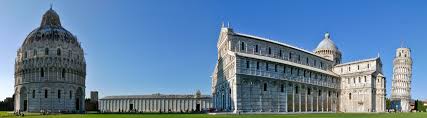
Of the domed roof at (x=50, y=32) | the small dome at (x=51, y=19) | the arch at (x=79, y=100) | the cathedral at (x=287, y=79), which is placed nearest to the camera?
the cathedral at (x=287, y=79)

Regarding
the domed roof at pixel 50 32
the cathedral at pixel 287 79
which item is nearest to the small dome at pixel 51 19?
the domed roof at pixel 50 32

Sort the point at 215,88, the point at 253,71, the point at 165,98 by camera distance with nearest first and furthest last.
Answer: the point at 253,71, the point at 215,88, the point at 165,98

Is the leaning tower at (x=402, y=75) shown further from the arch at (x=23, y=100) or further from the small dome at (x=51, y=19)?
the arch at (x=23, y=100)

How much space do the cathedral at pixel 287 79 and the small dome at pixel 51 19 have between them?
34.1 m

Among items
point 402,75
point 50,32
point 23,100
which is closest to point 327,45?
point 402,75

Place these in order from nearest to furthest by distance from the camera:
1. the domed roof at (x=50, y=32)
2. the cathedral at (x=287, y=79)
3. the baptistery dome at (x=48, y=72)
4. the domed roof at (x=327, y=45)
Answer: the cathedral at (x=287, y=79) < the baptistery dome at (x=48, y=72) < the domed roof at (x=50, y=32) < the domed roof at (x=327, y=45)

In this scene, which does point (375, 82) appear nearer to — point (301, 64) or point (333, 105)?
point (333, 105)

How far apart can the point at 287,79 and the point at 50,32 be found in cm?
4465

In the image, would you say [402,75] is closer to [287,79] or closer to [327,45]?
[327,45]

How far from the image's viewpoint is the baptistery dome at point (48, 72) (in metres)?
78.8

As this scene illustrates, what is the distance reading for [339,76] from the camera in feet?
278

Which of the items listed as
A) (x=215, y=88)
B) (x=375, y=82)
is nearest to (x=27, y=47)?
(x=215, y=88)

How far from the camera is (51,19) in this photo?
293 ft

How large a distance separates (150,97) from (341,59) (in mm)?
52522
